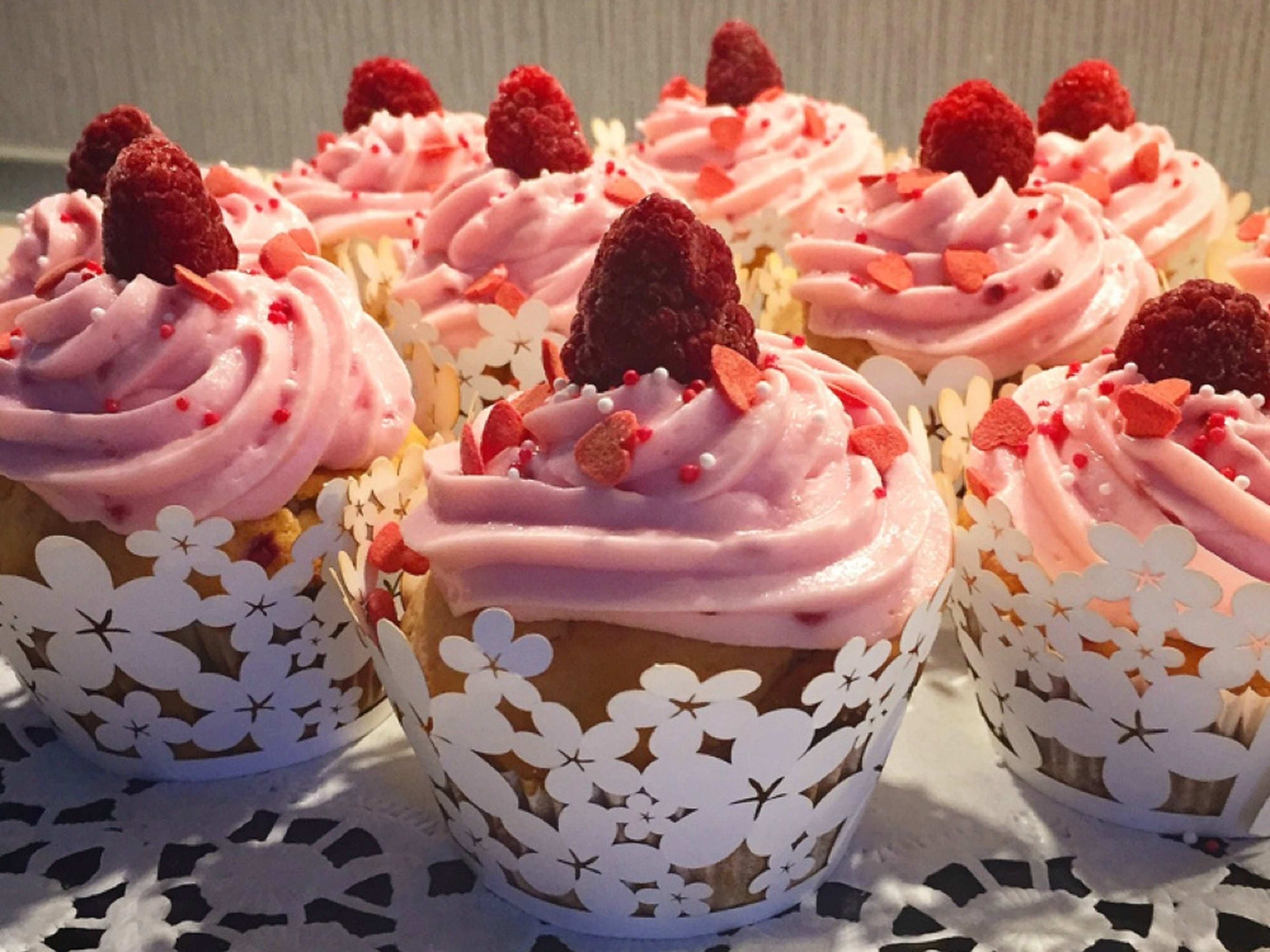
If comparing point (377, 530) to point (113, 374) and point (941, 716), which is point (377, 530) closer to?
point (113, 374)

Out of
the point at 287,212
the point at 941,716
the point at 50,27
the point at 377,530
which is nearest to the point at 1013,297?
the point at 941,716

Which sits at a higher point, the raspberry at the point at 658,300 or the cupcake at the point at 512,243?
the raspberry at the point at 658,300

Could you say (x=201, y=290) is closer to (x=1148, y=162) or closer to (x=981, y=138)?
(x=981, y=138)

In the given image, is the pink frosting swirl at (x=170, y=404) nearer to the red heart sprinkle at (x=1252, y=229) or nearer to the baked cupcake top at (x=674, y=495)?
the baked cupcake top at (x=674, y=495)

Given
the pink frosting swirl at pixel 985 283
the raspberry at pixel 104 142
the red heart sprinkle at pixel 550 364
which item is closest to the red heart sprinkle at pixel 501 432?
the red heart sprinkle at pixel 550 364

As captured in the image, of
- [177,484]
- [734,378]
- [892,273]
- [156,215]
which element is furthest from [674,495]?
[892,273]
